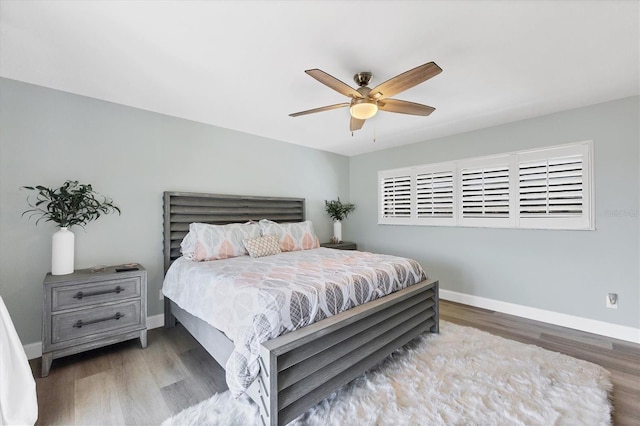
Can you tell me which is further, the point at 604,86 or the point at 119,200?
the point at 119,200

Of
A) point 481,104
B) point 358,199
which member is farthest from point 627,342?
point 358,199

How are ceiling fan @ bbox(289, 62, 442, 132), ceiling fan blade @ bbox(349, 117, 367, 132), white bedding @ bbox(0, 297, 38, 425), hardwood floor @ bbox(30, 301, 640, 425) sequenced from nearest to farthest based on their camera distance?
white bedding @ bbox(0, 297, 38, 425) → hardwood floor @ bbox(30, 301, 640, 425) → ceiling fan @ bbox(289, 62, 442, 132) → ceiling fan blade @ bbox(349, 117, 367, 132)

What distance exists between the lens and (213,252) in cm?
304

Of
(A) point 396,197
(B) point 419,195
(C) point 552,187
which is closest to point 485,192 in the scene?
(C) point 552,187

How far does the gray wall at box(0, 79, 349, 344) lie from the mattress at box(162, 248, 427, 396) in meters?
0.71

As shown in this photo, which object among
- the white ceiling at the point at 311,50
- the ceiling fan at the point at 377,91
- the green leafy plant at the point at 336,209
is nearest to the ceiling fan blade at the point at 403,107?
the ceiling fan at the point at 377,91

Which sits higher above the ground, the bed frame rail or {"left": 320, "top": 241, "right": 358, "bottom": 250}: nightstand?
{"left": 320, "top": 241, "right": 358, "bottom": 250}: nightstand

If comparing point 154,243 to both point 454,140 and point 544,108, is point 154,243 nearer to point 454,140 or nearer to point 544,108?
Result: point 454,140

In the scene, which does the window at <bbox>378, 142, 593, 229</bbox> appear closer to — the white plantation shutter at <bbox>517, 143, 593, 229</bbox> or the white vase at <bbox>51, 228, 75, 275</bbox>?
the white plantation shutter at <bbox>517, 143, 593, 229</bbox>

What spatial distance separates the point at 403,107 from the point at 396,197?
2.46 meters

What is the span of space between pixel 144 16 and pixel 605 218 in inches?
178

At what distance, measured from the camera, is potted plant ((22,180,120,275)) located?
2.46 metres

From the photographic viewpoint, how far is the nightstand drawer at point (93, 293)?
229cm

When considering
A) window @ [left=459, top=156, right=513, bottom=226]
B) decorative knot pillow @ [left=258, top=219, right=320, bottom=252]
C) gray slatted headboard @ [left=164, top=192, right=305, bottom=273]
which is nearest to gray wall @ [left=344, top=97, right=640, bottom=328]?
window @ [left=459, top=156, right=513, bottom=226]
